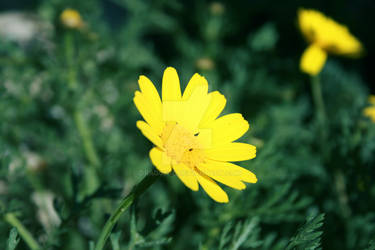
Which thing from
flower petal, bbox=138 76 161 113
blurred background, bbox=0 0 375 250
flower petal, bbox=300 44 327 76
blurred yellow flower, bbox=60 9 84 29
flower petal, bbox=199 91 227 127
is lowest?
blurred background, bbox=0 0 375 250

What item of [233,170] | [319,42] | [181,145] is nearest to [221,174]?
[233,170]

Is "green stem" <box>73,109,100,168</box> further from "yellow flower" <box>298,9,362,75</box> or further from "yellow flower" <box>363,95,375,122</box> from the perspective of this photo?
"yellow flower" <box>363,95,375,122</box>

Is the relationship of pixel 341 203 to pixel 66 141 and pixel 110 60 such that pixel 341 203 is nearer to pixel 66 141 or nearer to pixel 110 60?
pixel 66 141

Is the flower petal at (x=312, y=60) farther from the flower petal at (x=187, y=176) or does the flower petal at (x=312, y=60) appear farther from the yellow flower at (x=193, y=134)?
the flower petal at (x=187, y=176)

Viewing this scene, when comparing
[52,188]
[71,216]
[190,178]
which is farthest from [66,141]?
[190,178]

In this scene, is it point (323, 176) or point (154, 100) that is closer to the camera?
point (154, 100)

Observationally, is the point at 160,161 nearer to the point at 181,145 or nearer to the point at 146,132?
the point at 146,132

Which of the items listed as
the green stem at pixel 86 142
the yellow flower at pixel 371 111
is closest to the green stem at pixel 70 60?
the green stem at pixel 86 142

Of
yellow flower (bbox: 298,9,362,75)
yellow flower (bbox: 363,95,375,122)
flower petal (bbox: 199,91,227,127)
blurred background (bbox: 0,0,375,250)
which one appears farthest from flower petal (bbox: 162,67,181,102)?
yellow flower (bbox: 363,95,375,122)
